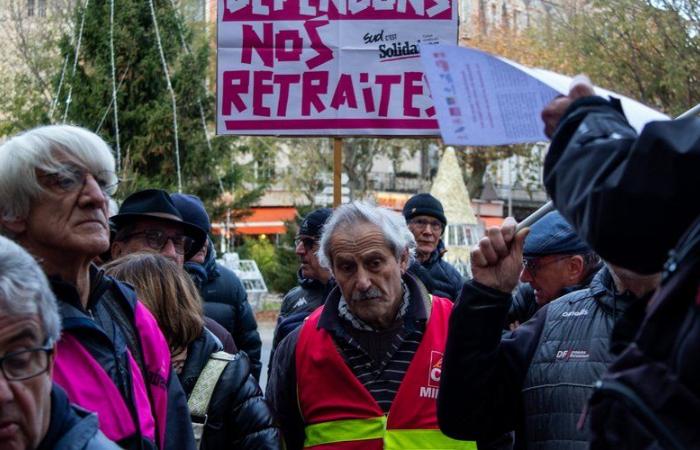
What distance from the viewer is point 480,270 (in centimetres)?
355

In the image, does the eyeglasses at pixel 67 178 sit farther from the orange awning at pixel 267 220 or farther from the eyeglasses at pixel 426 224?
the orange awning at pixel 267 220

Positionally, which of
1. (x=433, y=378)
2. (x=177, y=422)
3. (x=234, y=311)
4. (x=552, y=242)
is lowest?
(x=234, y=311)

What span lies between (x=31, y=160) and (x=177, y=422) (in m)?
0.90

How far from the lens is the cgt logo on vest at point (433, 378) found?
4.82 meters

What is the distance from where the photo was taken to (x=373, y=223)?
514 centimetres

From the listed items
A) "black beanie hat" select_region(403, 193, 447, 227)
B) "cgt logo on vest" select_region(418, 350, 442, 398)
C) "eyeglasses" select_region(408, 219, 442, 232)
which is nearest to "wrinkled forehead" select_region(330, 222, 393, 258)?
"cgt logo on vest" select_region(418, 350, 442, 398)

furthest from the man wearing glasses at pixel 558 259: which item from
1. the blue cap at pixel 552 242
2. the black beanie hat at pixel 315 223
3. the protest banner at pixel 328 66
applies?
the black beanie hat at pixel 315 223

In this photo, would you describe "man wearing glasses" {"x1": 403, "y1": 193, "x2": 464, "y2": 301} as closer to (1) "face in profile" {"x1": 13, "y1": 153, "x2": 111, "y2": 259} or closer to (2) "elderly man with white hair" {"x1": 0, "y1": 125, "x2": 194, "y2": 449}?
(2) "elderly man with white hair" {"x1": 0, "y1": 125, "x2": 194, "y2": 449}

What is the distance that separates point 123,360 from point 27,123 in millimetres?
25908

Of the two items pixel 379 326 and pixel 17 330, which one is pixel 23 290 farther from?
pixel 379 326

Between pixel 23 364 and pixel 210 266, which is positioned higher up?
pixel 23 364

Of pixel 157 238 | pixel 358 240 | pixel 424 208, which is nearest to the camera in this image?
pixel 358 240

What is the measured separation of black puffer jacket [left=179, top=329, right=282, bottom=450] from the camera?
4539 mm

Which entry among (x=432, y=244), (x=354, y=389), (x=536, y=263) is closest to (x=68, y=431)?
(x=354, y=389)
